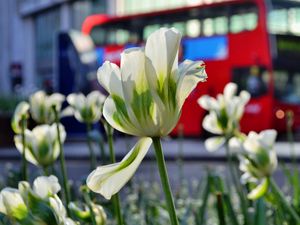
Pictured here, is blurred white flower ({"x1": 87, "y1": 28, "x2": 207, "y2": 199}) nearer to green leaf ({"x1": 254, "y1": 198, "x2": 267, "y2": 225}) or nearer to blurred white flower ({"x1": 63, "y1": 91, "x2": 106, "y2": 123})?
green leaf ({"x1": 254, "y1": 198, "x2": 267, "y2": 225})

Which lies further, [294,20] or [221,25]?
[294,20]

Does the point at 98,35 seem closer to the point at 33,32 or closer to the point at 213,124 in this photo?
the point at 213,124

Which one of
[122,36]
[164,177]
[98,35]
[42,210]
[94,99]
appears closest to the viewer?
[164,177]

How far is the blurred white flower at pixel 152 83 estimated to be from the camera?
783 millimetres

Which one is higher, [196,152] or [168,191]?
[168,191]

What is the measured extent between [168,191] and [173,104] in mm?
108

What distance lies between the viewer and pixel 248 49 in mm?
13531

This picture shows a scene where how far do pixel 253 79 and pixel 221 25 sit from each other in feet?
4.06

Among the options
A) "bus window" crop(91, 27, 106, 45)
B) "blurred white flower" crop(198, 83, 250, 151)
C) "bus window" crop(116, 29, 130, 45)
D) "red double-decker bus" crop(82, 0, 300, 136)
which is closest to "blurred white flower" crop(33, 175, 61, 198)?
"blurred white flower" crop(198, 83, 250, 151)

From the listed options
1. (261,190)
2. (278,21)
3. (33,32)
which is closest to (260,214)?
(261,190)

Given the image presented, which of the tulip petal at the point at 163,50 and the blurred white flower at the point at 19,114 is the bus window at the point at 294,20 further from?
the tulip petal at the point at 163,50

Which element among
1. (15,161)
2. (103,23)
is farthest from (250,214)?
(103,23)

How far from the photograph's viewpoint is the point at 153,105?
2.66 feet

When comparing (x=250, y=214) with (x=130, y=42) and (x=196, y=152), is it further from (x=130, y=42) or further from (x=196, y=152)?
(x=130, y=42)
